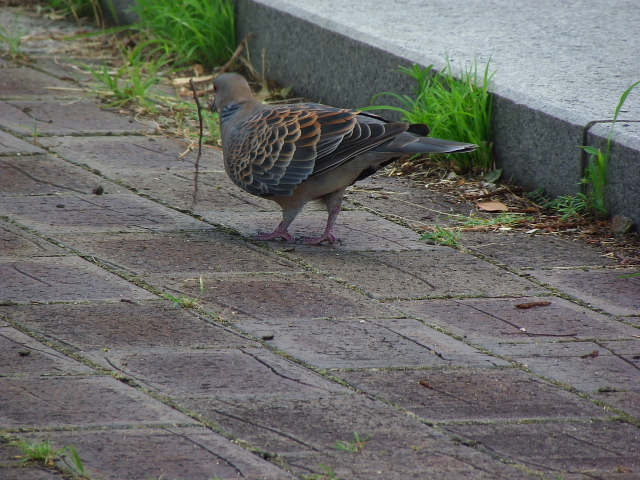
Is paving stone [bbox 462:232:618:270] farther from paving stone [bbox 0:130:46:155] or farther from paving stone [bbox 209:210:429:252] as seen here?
paving stone [bbox 0:130:46:155]

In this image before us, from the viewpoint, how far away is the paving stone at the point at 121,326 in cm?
321

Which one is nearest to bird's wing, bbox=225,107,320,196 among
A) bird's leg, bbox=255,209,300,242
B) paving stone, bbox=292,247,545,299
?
bird's leg, bbox=255,209,300,242

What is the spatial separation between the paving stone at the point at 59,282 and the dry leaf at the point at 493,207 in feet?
6.61

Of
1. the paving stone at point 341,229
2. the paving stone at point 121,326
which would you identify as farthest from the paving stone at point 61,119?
the paving stone at point 121,326

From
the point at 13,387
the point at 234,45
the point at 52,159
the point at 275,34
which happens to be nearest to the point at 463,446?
the point at 13,387

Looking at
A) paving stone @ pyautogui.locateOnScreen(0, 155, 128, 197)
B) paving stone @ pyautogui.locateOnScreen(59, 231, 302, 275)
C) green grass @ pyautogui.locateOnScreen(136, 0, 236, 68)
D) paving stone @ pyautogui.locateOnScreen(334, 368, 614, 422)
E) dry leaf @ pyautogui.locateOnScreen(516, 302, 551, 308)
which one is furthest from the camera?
green grass @ pyautogui.locateOnScreen(136, 0, 236, 68)

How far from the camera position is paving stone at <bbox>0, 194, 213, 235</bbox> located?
4.43m

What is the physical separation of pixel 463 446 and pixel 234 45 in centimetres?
544

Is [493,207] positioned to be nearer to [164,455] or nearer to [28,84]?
[164,455]

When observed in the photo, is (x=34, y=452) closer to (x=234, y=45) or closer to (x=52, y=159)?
(x=52, y=159)

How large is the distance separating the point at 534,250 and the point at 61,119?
3.25 metres

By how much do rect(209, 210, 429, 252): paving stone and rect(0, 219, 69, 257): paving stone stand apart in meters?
0.85

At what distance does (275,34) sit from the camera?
23.0ft

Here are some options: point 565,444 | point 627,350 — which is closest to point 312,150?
point 627,350
